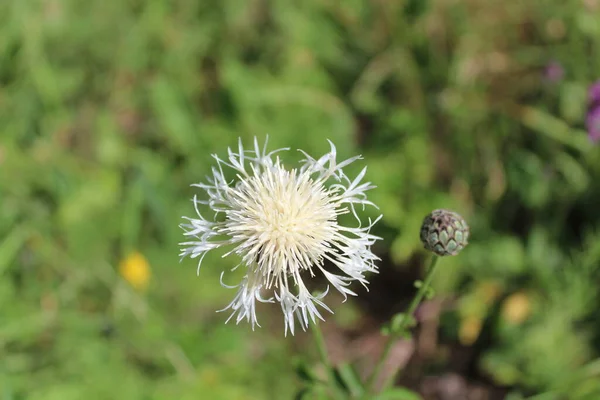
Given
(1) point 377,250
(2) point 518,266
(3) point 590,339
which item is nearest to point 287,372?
(1) point 377,250

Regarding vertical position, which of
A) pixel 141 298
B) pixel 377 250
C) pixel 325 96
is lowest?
pixel 377 250

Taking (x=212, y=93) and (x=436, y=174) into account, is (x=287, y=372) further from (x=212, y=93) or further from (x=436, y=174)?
(x=212, y=93)

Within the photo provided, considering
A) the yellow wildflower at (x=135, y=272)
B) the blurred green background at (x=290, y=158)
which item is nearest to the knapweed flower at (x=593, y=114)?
the blurred green background at (x=290, y=158)

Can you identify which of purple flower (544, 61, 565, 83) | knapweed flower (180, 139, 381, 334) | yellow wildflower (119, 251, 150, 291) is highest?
purple flower (544, 61, 565, 83)

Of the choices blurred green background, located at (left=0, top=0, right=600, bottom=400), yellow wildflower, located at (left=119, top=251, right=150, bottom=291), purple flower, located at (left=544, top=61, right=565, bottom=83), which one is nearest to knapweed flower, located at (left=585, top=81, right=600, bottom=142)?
blurred green background, located at (left=0, top=0, right=600, bottom=400)

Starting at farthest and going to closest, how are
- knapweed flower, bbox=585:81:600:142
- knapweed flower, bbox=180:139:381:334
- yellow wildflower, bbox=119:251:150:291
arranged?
1. yellow wildflower, bbox=119:251:150:291
2. knapweed flower, bbox=585:81:600:142
3. knapweed flower, bbox=180:139:381:334

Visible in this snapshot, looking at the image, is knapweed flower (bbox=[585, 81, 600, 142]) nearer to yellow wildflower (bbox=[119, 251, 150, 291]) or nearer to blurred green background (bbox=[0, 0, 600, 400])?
blurred green background (bbox=[0, 0, 600, 400])

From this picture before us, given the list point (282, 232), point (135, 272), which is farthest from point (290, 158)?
point (282, 232)

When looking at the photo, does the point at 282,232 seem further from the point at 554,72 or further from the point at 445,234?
the point at 554,72
